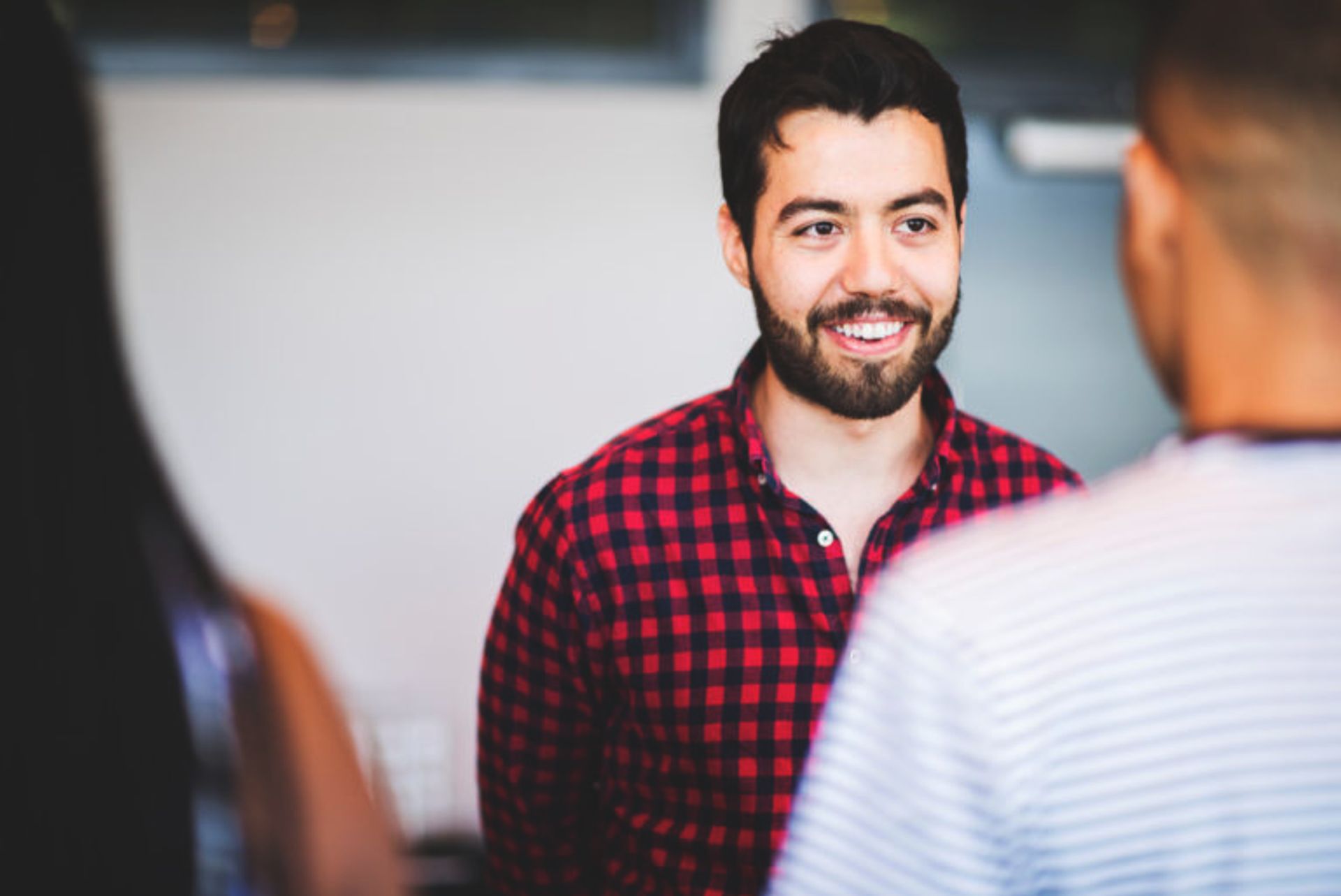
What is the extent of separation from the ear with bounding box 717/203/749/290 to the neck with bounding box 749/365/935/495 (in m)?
0.16

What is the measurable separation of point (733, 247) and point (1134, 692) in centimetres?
105

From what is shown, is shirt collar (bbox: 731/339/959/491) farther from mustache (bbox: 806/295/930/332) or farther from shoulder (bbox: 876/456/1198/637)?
shoulder (bbox: 876/456/1198/637)

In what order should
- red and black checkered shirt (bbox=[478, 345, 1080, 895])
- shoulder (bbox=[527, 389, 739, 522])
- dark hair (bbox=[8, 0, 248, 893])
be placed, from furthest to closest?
shoulder (bbox=[527, 389, 739, 522])
red and black checkered shirt (bbox=[478, 345, 1080, 895])
dark hair (bbox=[8, 0, 248, 893])

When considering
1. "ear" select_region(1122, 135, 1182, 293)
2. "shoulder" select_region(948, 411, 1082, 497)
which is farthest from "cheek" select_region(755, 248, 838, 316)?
"ear" select_region(1122, 135, 1182, 293)

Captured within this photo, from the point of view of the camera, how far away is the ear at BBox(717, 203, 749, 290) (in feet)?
5.25

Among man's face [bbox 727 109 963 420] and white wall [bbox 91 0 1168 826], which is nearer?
man's face [bbox 727 109 963 420]

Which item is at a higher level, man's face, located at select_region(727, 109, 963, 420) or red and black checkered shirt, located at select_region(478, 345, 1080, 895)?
man's face, located at select_region(727, 109, 963, 420)

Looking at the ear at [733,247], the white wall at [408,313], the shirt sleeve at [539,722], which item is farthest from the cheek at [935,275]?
the white wall at [408,313]

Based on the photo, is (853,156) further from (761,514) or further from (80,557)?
(80,557)

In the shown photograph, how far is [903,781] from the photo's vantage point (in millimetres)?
736

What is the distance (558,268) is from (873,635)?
208cm

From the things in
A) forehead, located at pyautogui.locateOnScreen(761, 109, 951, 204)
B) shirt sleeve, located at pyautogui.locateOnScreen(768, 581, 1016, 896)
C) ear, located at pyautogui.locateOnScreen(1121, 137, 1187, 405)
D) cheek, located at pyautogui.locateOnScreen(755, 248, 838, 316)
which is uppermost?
forehead, located at pyautogui.locateOnScreen(761, 109, 951, 204)

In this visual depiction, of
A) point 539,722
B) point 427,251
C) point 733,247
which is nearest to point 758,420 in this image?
point 733,247

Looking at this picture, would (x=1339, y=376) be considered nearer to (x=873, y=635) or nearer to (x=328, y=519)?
(x=873, y=635)
